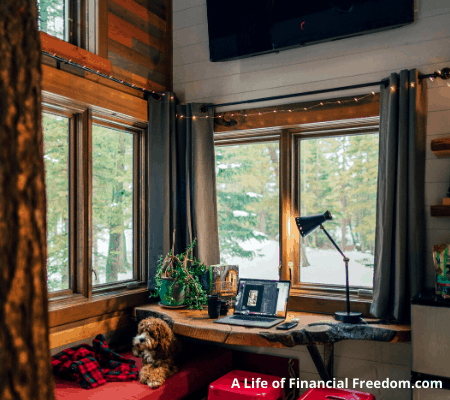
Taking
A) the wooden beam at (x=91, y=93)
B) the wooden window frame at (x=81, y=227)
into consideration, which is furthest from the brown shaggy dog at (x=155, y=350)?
the wooden beam at (x=91, y=93)

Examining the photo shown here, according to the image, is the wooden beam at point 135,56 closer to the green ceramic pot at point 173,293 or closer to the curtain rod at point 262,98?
the curtain rod at point 262,98

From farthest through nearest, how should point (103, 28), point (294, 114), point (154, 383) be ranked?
point (294, 114) < point (103, 28) < point (154, 383)

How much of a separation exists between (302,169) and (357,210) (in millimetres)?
477

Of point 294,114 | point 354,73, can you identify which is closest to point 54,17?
point 294,114

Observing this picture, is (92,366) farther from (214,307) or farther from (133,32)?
(133,32)

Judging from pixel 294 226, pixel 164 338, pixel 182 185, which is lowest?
pixel 164 338

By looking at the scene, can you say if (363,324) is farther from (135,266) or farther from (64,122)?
(64,122)

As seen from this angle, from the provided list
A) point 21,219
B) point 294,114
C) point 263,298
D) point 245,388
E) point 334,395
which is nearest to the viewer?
point 21,219

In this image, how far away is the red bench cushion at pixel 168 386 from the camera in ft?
6.73

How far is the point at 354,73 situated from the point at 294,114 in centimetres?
46

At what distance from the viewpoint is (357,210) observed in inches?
107

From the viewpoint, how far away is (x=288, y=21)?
276 centimetres

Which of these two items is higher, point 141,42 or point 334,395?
point 141,42

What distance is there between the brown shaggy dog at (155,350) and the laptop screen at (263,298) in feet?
1.63
